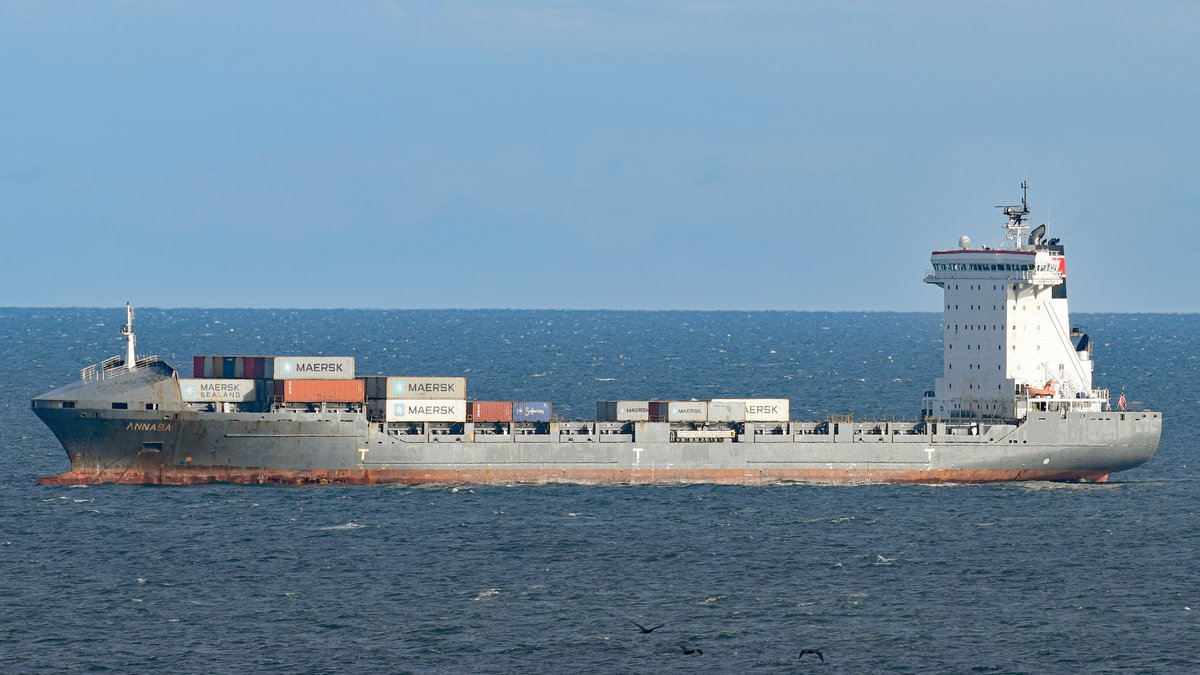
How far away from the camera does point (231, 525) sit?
6488 cm

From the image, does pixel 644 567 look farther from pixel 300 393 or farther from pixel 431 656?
pixel 300 393

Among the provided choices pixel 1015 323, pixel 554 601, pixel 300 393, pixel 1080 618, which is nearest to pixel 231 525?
pixel 300 393

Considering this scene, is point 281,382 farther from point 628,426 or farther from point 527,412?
point 628,426

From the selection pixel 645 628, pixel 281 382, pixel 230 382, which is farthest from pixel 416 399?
pixel 645 628

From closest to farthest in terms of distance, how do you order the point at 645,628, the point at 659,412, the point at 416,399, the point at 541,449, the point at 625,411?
the point at 645,628
the point at 416,399
the point at 541,449
the point at 625,411
the point at 659,412

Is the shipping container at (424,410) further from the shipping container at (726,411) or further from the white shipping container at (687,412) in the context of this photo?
the shipping container at (726,411)

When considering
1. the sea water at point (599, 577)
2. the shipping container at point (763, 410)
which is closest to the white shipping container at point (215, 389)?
the sea water at point (599, 577)

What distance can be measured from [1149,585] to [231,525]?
36.0 metres

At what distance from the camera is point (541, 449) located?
7475 centimetres

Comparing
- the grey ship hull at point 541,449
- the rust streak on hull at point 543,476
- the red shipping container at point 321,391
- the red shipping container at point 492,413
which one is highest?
the red shipping container at point 321,391

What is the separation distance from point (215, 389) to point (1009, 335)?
3877 centimetres

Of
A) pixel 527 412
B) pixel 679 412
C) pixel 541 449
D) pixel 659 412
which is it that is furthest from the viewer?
pixel 659 412

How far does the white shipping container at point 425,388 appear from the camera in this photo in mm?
73688

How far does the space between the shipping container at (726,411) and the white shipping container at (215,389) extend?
22.0 meters
